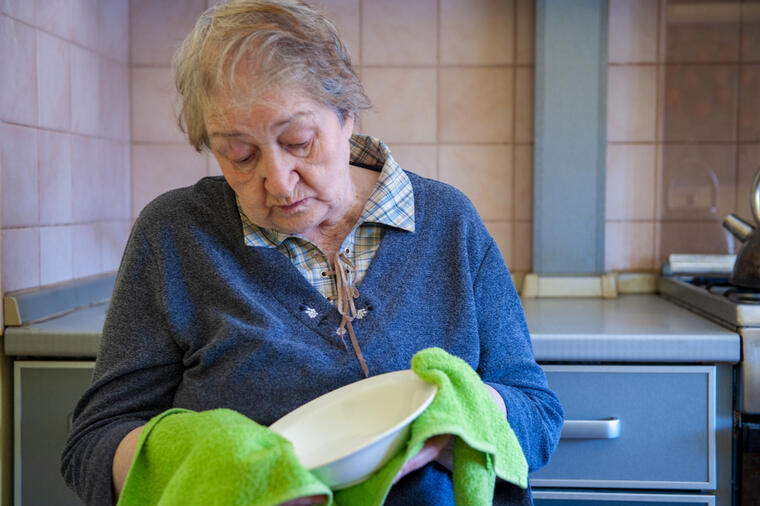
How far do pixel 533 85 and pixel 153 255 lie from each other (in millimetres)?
1134

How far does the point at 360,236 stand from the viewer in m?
1.05

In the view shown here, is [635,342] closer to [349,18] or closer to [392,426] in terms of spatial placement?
[392,426]

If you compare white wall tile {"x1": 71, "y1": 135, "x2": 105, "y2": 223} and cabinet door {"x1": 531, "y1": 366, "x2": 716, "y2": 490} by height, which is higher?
white wall tile {"x1": 71, "y1": 135, "x2": 105, "y2": 223}

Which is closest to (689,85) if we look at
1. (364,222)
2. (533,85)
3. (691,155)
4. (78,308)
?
(691,155)

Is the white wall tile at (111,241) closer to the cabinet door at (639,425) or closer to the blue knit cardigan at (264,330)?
the blue knit cardigan at (264,330)

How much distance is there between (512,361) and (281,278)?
32 centimetres

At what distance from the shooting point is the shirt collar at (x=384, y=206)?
1.00 meters

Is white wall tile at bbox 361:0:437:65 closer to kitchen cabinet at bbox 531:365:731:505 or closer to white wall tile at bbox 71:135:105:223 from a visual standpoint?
white wall tile at bbox 71:135:105:223

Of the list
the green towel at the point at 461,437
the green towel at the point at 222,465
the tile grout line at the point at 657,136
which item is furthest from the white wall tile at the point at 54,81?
→ the tile grout line at the point at 657,136

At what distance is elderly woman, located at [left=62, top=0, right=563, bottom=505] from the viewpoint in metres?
0.88

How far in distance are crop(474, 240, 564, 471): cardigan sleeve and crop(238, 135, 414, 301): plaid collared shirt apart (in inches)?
5.3

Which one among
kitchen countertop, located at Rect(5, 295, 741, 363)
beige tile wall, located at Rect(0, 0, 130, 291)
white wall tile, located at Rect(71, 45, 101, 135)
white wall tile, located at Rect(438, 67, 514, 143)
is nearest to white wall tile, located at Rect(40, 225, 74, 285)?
beige tile wall, located at Rect(0, 0, 130, 291)

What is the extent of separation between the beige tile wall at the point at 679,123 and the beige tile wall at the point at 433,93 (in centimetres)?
22

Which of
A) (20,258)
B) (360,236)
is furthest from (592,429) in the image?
(20,258)
